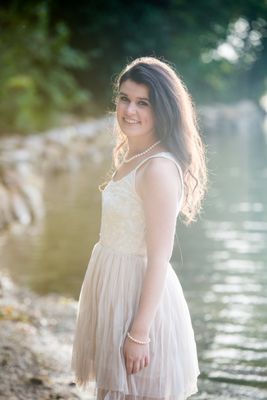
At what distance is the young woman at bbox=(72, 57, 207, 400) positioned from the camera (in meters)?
2.54

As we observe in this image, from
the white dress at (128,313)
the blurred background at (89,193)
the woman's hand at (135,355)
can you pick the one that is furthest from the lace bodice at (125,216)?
the blurred background at (89,193)

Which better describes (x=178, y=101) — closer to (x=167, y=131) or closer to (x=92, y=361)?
(x=167, y=131)

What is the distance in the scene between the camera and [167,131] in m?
2.65

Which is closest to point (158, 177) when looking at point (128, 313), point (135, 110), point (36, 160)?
point (135, 110)

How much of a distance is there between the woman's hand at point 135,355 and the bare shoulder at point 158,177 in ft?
1.62

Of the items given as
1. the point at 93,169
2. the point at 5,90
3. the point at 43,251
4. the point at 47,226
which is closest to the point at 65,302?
the point at 43,251

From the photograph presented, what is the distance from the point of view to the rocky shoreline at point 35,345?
405cm

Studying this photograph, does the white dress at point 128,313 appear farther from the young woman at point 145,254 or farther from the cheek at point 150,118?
the cheek at point 150,118

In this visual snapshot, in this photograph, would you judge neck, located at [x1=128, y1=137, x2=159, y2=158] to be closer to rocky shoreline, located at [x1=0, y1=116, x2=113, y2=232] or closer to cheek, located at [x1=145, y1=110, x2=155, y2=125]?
cheek, located at [x1=145, y1=110, x2=155, y2=125]

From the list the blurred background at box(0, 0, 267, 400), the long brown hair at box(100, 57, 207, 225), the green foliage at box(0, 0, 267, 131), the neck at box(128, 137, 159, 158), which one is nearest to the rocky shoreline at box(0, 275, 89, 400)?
the blurred background at box(0, 0, 267, 400)

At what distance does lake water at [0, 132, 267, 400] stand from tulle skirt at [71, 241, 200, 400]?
183 centimetres

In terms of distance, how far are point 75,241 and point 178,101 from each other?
6616 mm

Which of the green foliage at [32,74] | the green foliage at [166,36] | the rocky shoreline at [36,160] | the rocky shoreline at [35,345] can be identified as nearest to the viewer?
the rocky shoreline at [35,345]

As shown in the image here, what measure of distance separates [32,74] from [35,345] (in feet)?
56.7
